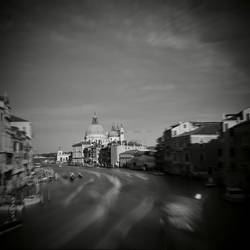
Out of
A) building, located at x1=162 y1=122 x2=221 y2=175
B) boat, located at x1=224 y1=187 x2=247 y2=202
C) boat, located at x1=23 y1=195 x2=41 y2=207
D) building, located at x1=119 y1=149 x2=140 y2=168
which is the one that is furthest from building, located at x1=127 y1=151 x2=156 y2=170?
boat, located at x1=23 y1=195 x2=41 y2=207

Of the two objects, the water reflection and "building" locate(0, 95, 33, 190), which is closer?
the water reflection

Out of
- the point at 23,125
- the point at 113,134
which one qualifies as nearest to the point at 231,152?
the point at 23,125

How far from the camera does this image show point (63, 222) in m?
22.5

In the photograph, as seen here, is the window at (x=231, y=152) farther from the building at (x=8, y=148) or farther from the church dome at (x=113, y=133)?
the church dome at (x=113, y=133)

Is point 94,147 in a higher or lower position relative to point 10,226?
higher

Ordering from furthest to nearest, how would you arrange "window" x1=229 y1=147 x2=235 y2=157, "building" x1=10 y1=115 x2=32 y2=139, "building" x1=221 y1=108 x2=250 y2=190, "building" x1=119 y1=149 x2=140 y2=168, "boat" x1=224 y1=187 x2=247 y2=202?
"building" x1=119 y1=149 x2=140 y2=168 < "building" x1=10 y1=115 x2=32 y2=139 < "window" x1=229 y1=147 x2=235 y2=157 < "building" x1=221 y1=108 x2=250 y2=190 < "boat" x1=224 y1=187 x2=247 y2=202

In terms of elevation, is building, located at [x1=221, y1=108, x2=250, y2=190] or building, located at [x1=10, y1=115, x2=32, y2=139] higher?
building, located at [x1=10, y1=115, x2=32, y2=139]

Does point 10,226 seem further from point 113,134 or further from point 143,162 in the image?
point 113,134

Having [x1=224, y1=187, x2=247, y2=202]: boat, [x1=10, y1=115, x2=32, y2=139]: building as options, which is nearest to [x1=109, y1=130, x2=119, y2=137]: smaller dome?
[x1=10, y1=115, x2=32, y2=139]: building

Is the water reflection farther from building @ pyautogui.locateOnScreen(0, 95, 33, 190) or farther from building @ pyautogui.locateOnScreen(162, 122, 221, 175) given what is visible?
building @ pyautogui.locateOnScreen(0, 95, 33, 190)

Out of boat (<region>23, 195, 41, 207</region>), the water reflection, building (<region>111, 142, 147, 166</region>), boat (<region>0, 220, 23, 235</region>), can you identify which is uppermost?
building (<region>111, 142, 147, 166</region>)

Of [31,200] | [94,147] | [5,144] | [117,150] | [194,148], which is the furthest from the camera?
[94,147]

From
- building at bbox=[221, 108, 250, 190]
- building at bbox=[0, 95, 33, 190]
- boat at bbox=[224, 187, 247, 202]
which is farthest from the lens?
building at bbox=[221, 108, 250, 190]

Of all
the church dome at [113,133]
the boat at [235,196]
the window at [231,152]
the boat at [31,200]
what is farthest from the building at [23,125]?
the church dome at [113,133]
